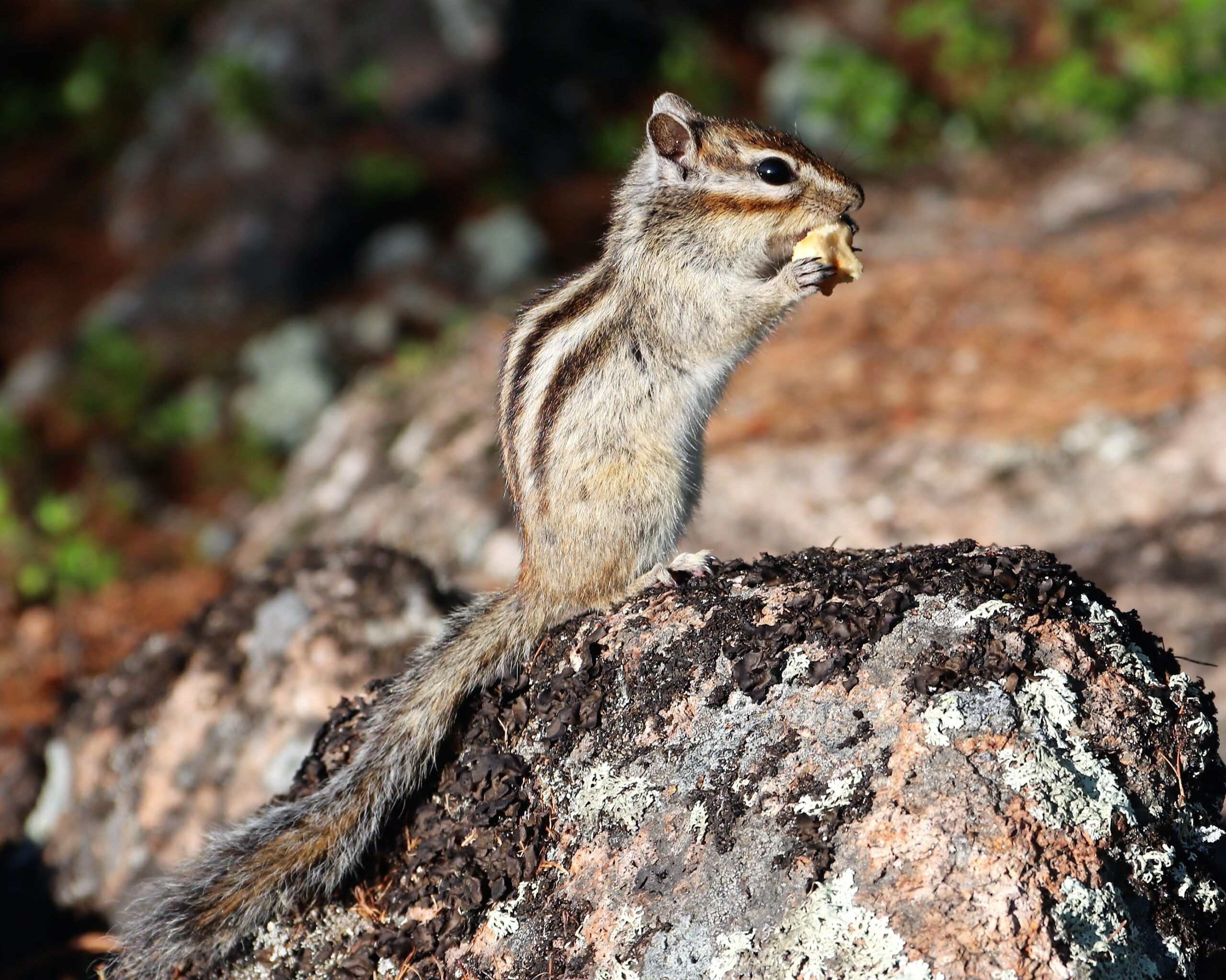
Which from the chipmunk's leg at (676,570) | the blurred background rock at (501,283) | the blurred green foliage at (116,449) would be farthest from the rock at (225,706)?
the blurred green foliage at (116,449)

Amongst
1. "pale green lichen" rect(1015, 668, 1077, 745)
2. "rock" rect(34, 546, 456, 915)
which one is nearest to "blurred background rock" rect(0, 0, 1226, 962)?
"rock" rect(34, 546, 456, 915)

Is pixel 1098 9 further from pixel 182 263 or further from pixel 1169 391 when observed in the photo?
pixel 182 263

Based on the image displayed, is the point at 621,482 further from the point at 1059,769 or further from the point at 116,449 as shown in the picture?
the point at 116,449

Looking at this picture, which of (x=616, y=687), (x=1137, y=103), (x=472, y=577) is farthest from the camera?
(x=1137, y=103)

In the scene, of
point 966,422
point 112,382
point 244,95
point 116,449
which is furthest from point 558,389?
point 244,95

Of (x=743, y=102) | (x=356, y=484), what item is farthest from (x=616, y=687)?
(x=743, y=102)

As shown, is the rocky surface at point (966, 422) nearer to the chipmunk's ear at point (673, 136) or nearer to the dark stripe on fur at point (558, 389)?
the dark stripe on fur at point (558, 389)

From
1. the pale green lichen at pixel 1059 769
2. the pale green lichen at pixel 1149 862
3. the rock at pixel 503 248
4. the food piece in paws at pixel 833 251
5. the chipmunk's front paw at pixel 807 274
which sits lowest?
the pale green lichen at pixel 1149 862
